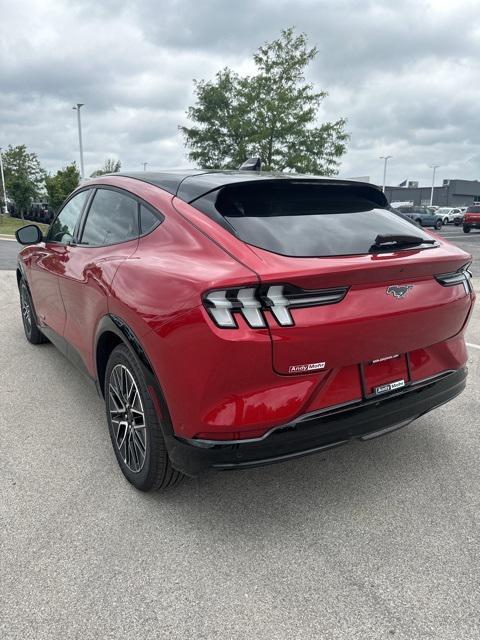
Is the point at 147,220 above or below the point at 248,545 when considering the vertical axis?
above

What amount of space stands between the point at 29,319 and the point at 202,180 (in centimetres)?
331

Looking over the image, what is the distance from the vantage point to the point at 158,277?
2258 millimetres

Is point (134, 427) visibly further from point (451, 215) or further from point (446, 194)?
point (446, 194)

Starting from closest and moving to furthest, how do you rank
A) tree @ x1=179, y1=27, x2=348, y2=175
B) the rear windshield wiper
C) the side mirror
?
the rear windshield wiper
the side mirror
tree @ x1=179, y1=27, x2=348, y2=175

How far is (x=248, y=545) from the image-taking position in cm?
224

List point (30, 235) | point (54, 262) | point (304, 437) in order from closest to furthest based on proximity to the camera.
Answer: point (304, 437) < point (54, 262) < point (30, 235)

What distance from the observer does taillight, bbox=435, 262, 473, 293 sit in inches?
96.4

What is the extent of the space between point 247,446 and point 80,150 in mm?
35394

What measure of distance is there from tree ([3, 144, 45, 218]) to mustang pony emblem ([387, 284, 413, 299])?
1560 inches

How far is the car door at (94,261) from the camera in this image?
277 centimetres

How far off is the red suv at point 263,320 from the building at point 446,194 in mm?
77260

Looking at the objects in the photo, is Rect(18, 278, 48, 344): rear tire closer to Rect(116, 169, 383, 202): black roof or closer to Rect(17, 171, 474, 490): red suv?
Rect(17, 171, 474, 490): red suv

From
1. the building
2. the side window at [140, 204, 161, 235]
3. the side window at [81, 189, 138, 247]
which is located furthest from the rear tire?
the building

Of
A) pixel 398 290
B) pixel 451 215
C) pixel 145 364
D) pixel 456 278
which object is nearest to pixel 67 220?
pixel 145 364
